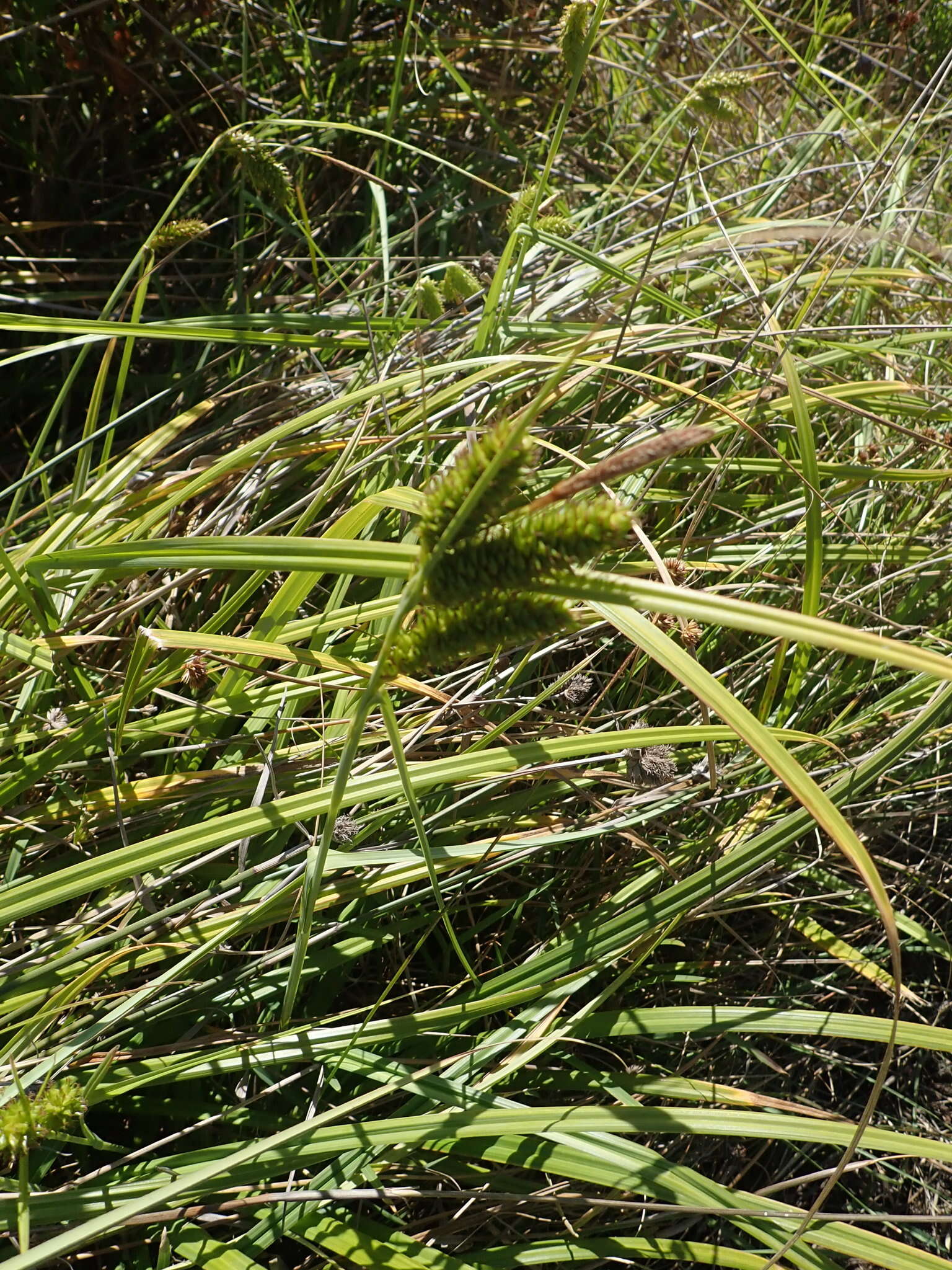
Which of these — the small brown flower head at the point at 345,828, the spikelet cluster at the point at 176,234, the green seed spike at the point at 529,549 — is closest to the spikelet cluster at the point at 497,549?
the green seed spike at the point at 529,549

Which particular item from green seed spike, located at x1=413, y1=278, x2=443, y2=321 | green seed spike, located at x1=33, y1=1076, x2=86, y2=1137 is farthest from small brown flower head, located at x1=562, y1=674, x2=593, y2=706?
green seed spike, located at x1=33, y1=1076, x2=86, y2=1137

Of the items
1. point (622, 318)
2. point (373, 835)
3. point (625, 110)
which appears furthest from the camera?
point (625, 110)

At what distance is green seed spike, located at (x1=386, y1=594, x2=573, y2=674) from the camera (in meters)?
0.67

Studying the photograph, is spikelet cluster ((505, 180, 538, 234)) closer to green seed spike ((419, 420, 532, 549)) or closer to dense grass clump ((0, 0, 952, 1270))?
dense grass clump ((0, 0, 952, 1270))

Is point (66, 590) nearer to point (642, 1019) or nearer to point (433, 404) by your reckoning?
point (433, 404)

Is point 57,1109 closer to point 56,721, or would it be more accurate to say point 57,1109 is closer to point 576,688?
point 56,721

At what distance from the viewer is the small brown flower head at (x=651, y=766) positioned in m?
1.42

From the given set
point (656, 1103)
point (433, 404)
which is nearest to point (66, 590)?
point (433, 404)

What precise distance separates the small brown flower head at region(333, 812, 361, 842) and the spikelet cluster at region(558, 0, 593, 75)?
4.35ft

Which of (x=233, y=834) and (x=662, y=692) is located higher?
(x=233, y=834)

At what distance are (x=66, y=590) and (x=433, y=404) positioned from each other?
0.73 metres

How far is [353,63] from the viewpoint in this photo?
2.51 meters

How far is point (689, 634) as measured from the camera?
5.07 feet

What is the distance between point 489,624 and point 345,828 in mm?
720
